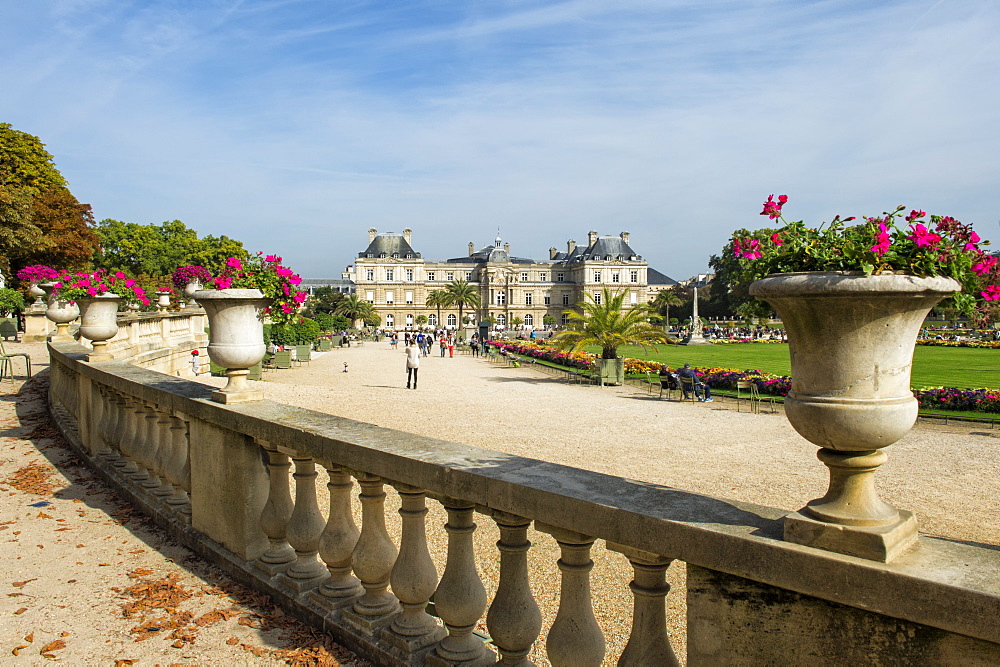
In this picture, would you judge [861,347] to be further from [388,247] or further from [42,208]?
[388,247]

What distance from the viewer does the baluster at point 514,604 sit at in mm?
2402

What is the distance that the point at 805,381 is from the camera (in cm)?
193

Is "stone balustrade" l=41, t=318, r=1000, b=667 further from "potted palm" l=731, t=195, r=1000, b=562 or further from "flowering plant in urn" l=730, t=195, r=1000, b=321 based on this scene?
"flowering plant in urn" l=730, t=195, r=1000, b=321

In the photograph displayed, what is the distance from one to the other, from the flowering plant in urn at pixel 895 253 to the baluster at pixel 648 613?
3.16ft

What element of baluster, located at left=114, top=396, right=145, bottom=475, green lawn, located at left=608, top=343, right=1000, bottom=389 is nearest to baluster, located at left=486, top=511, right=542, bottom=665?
baluster, located at left=114, top=396, right=145, bottom=475

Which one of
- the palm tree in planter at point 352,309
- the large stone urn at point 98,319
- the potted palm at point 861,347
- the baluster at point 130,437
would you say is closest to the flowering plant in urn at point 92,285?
the large stone urn at point 98,319

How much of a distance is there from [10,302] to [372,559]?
3347 centimetres

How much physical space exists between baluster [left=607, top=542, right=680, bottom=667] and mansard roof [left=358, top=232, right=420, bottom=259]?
108 m

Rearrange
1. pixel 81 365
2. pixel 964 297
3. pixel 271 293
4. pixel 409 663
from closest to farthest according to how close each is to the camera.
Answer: pixel 964 297, pixel 409 663, pixel 271 293, pixel 81 365

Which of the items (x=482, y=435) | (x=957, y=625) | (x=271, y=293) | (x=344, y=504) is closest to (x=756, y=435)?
(x=482, y=435)

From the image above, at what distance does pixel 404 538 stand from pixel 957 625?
6.17 feet

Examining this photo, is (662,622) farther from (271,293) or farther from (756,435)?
(756,435)

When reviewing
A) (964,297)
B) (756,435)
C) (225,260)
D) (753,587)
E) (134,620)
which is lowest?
(756,435)

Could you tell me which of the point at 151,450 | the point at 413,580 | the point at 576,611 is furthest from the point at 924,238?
the point at 151,450
